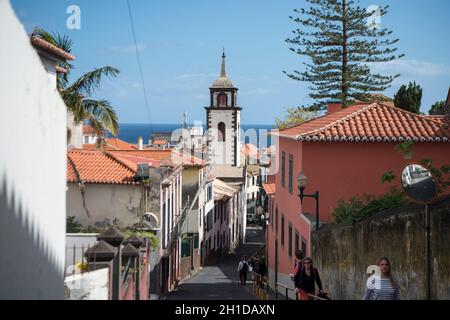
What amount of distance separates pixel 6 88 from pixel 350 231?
33.2 feet

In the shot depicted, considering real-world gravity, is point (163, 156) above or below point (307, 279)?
above

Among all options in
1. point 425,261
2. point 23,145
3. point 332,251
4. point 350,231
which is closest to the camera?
point 23,145

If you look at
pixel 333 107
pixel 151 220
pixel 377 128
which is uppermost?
pixel 333 107

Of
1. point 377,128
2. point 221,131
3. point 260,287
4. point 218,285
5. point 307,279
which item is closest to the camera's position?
point 307,279

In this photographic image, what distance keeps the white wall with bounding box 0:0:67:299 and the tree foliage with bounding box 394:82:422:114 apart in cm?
2952

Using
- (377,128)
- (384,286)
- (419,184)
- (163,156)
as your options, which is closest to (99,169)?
(377,128)

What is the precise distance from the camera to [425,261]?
1095 centimetres

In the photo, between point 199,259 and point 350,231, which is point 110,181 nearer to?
point 350,231

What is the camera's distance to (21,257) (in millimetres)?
7961

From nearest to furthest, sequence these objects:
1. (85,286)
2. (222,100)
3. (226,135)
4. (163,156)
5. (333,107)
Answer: (85,286) < (333,107) < (163,156) < (226,135) < (222,100)

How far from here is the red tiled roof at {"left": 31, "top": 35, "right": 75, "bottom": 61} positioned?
58.7ft

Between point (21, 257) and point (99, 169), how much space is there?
1836 centimetres

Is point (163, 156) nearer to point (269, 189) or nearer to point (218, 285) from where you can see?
point (269, 189)

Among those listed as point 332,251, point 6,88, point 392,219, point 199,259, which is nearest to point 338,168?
point 332,251
